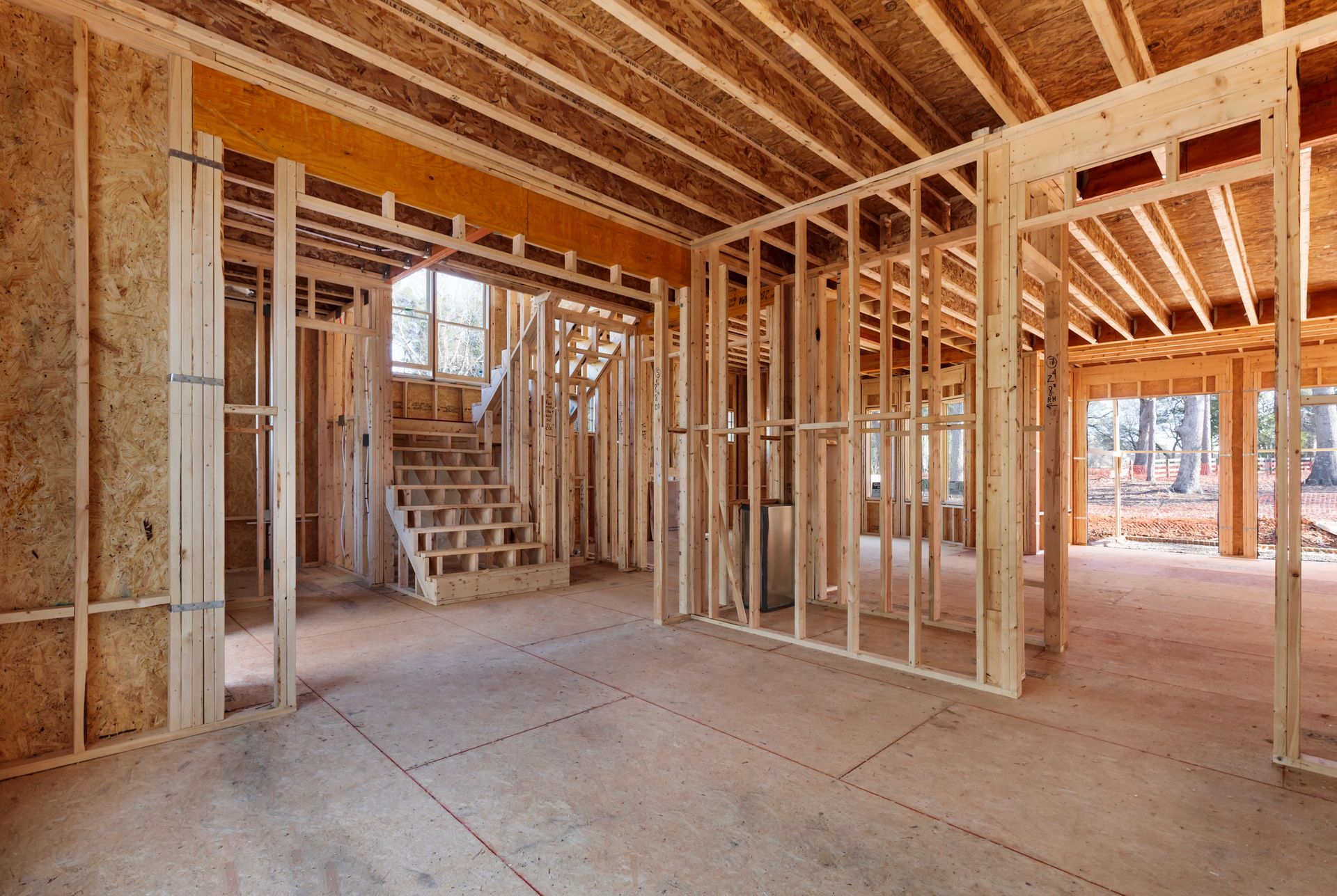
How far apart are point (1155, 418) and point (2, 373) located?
762 inches

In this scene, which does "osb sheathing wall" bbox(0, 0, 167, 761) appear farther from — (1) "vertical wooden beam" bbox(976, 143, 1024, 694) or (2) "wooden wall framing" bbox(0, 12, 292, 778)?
(1) "vertical wooden beam" bbox(976, 143, 1024, 694)

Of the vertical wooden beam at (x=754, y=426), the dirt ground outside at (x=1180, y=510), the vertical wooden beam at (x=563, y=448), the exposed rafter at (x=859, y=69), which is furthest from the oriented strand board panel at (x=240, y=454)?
the dirt ground outside at (x=1180, y=510)

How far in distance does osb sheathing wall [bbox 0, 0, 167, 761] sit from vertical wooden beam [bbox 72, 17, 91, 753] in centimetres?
6

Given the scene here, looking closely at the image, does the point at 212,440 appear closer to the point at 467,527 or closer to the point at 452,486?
the point at 467,527

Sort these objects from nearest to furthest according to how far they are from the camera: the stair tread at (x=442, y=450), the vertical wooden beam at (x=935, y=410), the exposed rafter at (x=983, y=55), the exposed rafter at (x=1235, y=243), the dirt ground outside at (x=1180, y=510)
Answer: the exposed rafter at (x=983, y=55)
the vertical wooden beam at (x=935, y=410)
the exposed rafter at (x=1235, y=243)
the stair tread at (x=442, y=450)
the dirt ground outside at (x=1180, y=510)

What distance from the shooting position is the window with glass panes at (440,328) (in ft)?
31.0

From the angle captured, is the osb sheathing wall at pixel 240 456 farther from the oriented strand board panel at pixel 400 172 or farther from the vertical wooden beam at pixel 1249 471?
the vertical wooden beam at pixel 1249 471

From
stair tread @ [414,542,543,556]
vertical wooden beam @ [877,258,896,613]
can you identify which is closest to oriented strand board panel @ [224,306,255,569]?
stair tread @ [414,542,543,556]

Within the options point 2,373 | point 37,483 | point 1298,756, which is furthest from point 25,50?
point 1298,756

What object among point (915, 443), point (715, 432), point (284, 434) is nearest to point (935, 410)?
point (915, 443)

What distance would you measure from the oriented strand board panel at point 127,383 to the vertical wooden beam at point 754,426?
367 cm

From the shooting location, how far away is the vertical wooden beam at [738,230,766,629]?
16.3 ft

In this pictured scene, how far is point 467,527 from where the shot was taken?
645 centimetres

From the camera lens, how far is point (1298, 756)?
2.80 meters
